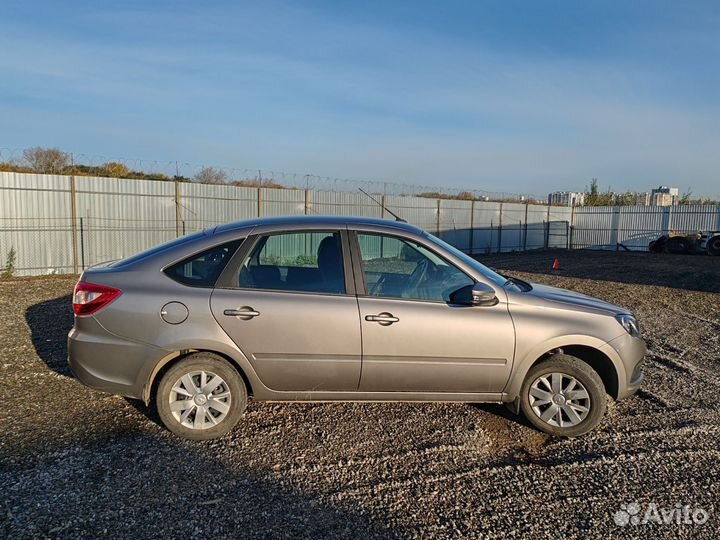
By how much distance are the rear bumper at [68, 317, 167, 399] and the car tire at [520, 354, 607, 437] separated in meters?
2.91

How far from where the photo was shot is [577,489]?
3.16 m

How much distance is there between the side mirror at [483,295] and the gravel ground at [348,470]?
3.62 ft

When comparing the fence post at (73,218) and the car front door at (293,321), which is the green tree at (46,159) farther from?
the car front door at (293,321)

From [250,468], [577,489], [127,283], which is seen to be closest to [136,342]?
[127,283]

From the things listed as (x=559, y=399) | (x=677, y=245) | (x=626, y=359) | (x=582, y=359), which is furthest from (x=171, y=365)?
(x=677, y=245)

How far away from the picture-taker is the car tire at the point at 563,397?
3865 millimetres

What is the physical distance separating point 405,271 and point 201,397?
6.15ft

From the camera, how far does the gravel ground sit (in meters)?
2.75

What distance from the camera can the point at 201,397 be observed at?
3.68m

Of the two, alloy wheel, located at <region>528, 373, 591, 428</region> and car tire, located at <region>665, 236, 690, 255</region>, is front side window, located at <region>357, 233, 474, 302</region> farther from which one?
car tire, located at <region>665, 236, 690, 255</region>

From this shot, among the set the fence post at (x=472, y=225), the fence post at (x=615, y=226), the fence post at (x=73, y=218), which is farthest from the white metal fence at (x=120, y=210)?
the fence post at (x=615, y=226)

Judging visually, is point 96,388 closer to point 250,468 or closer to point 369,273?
point 250,468

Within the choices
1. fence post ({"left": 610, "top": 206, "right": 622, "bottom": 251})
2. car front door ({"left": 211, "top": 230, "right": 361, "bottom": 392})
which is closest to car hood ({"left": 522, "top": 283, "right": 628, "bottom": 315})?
car front door ({"left": 211, "top": 230, "right": 361, "bottom": 392})

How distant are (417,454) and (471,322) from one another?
1.07 metres
